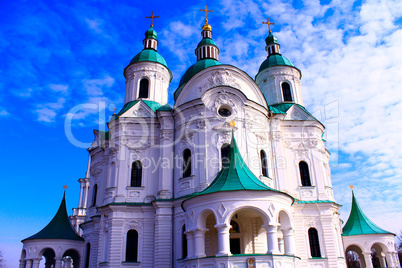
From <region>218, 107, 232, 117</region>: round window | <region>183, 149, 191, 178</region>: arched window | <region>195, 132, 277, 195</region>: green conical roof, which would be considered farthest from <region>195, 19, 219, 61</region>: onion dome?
<region>195, 132, 277, 195</region>: green conical roof

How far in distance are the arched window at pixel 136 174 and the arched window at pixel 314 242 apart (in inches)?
442

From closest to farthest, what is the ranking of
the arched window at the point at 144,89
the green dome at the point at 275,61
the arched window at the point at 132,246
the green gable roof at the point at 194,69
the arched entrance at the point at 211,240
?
the arched entrance at the point at 211,240
the arched window at the point at 132,246
the green gable roof at the point at 194,69
the arched window at the point at 144,89
the green dome at the point at 275,61

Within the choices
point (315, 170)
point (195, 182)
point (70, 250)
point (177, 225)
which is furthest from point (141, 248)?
point (315, 170)

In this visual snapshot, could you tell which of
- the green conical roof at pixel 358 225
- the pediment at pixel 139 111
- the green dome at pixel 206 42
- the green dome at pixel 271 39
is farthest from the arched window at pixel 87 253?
the green dome at pixel 271 39

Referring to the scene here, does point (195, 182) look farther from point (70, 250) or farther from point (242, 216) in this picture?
point (70, 250)

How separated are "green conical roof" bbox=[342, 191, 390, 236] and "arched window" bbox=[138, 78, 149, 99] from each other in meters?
18.2

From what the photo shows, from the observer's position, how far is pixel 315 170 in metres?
22.8

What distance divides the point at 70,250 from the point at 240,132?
617 inches

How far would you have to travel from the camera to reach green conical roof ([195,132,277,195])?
15039 millimetres

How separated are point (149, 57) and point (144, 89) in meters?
2.67


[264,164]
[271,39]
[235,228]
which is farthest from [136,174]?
[271,39]

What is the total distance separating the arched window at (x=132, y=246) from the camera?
19.7 metres

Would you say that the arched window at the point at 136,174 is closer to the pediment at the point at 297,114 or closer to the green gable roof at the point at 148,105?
the green gable roof at the point at 148,105

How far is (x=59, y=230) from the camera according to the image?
989 inches
